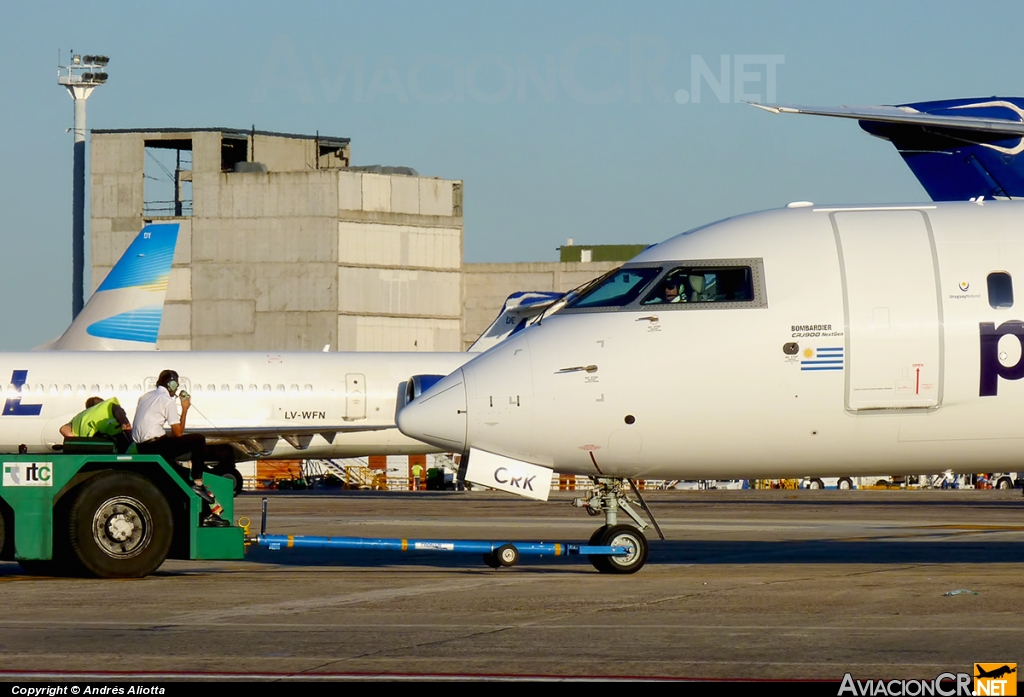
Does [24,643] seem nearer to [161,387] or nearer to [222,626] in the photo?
[222,626]

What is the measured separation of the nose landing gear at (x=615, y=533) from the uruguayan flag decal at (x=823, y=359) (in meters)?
2.33

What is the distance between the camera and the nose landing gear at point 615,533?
1512cm

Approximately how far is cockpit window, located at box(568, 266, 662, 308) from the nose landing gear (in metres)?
1.91

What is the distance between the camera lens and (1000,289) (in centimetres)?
1452

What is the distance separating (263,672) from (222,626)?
2.43 meters

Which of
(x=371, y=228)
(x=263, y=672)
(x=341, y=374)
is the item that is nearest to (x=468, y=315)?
(x=371, y=228)

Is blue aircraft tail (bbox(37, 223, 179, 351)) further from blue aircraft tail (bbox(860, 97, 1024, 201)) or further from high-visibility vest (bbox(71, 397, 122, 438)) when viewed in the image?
high-visibility vest (bbox(71, 397, 122, 438))

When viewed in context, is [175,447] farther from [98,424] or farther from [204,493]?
[98,424]

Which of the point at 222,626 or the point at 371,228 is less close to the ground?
the point at 371,228

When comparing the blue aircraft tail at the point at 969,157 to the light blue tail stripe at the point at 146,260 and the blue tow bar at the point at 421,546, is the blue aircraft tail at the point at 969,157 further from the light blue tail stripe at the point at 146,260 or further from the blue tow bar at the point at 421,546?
the light blue tail stripe at the point at 146,260

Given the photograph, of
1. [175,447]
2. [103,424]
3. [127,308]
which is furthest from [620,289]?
[127,308]

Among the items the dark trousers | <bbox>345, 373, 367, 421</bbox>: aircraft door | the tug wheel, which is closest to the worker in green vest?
the dark trousers

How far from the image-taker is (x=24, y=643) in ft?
33.5

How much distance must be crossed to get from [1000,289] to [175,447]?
29.8 feet
